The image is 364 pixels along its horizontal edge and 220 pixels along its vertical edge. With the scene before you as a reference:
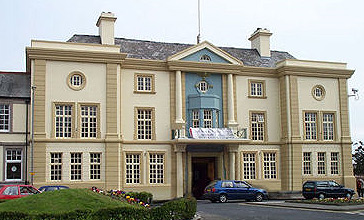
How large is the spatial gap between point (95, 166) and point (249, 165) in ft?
39.4

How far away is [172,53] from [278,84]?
8.90 metres

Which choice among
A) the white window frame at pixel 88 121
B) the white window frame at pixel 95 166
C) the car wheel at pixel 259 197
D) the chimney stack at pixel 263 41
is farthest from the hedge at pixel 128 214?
the chimney stack at pixel 263 41

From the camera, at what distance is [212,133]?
117 ft

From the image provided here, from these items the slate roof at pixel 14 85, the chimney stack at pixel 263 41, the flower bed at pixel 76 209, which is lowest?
the flower bed at pixel 76 209

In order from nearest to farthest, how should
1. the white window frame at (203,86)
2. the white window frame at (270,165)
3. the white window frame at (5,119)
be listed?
1. the white window frame at (5,119)
2. the white window frame at (203,86)
3. the white window frame at (270,165)

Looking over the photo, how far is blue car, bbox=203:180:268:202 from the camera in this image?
3212cm

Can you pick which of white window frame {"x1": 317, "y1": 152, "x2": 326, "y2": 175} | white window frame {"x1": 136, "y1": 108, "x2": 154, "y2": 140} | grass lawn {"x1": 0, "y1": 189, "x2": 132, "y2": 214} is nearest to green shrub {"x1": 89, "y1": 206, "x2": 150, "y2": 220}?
grass lawn {"x1": 0, "y1": 189, "x2": 132, "y2": 214}

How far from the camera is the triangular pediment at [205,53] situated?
36719 mm

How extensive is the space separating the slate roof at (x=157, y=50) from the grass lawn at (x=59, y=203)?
2116cm

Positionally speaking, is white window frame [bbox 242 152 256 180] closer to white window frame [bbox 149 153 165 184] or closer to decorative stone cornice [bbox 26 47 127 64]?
white window frame [bbox 149 153 165 184]

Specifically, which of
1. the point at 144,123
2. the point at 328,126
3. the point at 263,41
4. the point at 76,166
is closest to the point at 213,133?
the point at 144,123

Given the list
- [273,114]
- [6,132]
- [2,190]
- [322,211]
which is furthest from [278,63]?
[2,190]

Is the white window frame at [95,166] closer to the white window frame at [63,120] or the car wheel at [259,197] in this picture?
the white window frame at [63,120]

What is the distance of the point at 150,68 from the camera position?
118 feet
